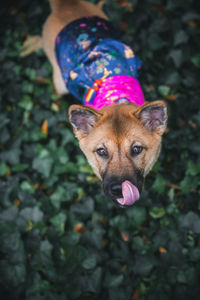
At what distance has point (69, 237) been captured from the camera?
3.05 metres

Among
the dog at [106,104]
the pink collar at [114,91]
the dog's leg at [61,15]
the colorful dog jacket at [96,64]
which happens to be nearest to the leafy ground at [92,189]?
the dog's leg at [61,15]

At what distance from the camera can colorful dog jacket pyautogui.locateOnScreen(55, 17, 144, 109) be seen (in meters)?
2.78

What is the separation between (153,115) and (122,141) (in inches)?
16.5

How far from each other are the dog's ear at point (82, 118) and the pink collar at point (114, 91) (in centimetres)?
35

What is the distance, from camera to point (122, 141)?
2.32 m

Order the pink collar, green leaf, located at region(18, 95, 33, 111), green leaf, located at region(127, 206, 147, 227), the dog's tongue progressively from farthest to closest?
green leaf, located at region(18, 95, 33, 111) < green leaf, located at region(127, 206, 147, 227) < the pink collar < the dog's tongue

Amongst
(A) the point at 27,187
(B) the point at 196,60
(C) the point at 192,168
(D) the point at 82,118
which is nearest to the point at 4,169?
(A) the point at 27,187

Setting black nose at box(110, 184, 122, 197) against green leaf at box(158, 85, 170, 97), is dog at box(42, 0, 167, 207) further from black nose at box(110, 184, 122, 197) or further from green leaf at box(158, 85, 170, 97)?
green leaf at box(158, 85, 170, 97)

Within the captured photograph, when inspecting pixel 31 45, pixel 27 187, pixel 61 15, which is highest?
pixel 61 15

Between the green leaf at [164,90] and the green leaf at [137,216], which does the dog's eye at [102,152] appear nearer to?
the green leaf at [137,216]

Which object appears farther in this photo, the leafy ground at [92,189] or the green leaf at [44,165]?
the green leaf at [44,165]

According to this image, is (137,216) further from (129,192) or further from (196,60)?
(196,60)

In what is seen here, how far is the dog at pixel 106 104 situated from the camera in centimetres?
228

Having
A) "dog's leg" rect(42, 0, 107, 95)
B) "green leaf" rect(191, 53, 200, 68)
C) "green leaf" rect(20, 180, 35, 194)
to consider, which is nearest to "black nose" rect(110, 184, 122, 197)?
"green leaf" rect(20, 180, 35, 194)
